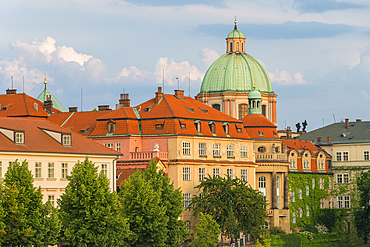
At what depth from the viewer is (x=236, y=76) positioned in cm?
15788

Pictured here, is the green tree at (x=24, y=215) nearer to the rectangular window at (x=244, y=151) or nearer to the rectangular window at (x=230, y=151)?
the rectangular window at (x=230, y=151)

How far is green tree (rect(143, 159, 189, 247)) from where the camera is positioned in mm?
88688

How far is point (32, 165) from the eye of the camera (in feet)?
294

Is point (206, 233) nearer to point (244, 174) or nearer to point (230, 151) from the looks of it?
point (230, 151)

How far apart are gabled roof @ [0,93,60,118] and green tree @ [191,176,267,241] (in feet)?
88.7

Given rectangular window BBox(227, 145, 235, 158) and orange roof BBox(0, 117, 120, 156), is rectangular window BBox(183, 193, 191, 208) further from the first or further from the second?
orange roof BBox(0, 117, 120, 156)

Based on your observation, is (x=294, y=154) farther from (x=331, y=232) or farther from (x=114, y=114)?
(x=114, y=114)

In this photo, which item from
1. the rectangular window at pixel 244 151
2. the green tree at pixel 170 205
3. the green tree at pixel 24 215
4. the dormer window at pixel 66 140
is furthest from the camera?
the rectangular window at pixel 244 151

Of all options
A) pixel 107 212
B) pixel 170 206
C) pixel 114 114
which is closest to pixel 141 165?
pixel 114 114

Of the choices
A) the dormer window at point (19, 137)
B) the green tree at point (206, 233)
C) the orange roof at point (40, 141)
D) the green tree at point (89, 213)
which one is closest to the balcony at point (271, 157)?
the green tree at point (206, 233)

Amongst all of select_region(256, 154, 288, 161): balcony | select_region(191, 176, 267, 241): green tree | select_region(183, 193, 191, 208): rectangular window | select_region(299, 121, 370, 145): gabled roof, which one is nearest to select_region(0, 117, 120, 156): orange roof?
select_region(191, 176, 267, 241): green tree

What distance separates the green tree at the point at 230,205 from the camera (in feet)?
351

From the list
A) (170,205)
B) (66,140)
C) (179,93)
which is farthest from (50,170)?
(179,93)

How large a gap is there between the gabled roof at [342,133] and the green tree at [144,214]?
6320cm
